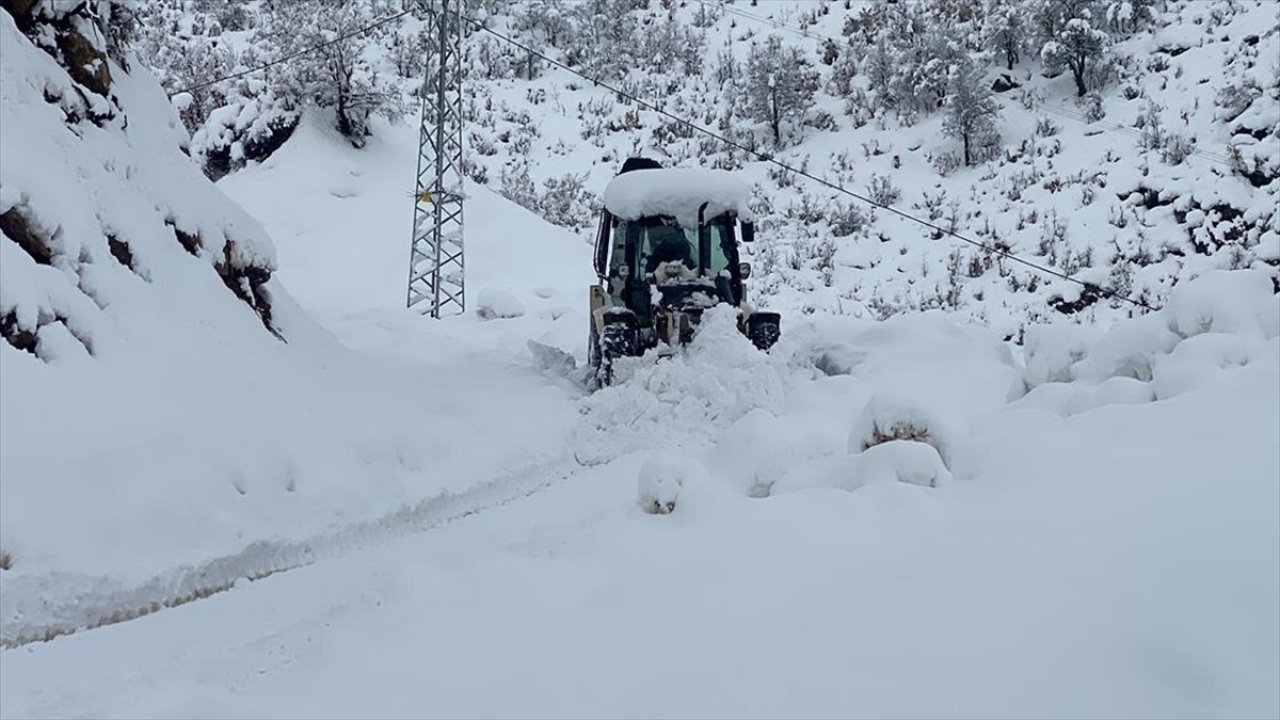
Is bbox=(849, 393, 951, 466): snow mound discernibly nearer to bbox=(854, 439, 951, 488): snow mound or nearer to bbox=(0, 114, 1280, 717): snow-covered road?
bbox=(0, 114, 1280, 717): snow-covered road

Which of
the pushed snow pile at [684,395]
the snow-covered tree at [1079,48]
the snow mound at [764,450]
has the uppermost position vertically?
the snow-covered tree at [1079,48]

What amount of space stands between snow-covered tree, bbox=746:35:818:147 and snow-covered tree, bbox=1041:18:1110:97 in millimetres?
6325

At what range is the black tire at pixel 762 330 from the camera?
9.59 meters

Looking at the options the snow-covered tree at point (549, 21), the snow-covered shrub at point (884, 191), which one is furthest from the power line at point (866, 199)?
the snow-covered tree at point (549, 21)

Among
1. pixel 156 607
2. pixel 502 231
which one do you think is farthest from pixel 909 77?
pixel 156 607

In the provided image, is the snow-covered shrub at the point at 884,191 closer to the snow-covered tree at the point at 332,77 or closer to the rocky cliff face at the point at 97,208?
the snow-covered tree at the point at 332,77

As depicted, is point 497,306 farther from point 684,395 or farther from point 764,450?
point 764,450

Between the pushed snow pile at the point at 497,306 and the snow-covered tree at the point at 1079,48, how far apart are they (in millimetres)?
15688

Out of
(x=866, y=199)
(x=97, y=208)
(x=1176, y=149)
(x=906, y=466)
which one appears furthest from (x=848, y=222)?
(x=906, y=466)

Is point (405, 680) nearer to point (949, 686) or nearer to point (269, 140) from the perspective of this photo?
point (949, 686)

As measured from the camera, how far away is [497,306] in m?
14.9

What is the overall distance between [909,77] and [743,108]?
4.83 m

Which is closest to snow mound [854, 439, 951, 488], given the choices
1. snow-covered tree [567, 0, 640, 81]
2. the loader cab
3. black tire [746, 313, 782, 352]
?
black tire [746, 313, 782, 352]

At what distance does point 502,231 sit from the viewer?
19609 mm
